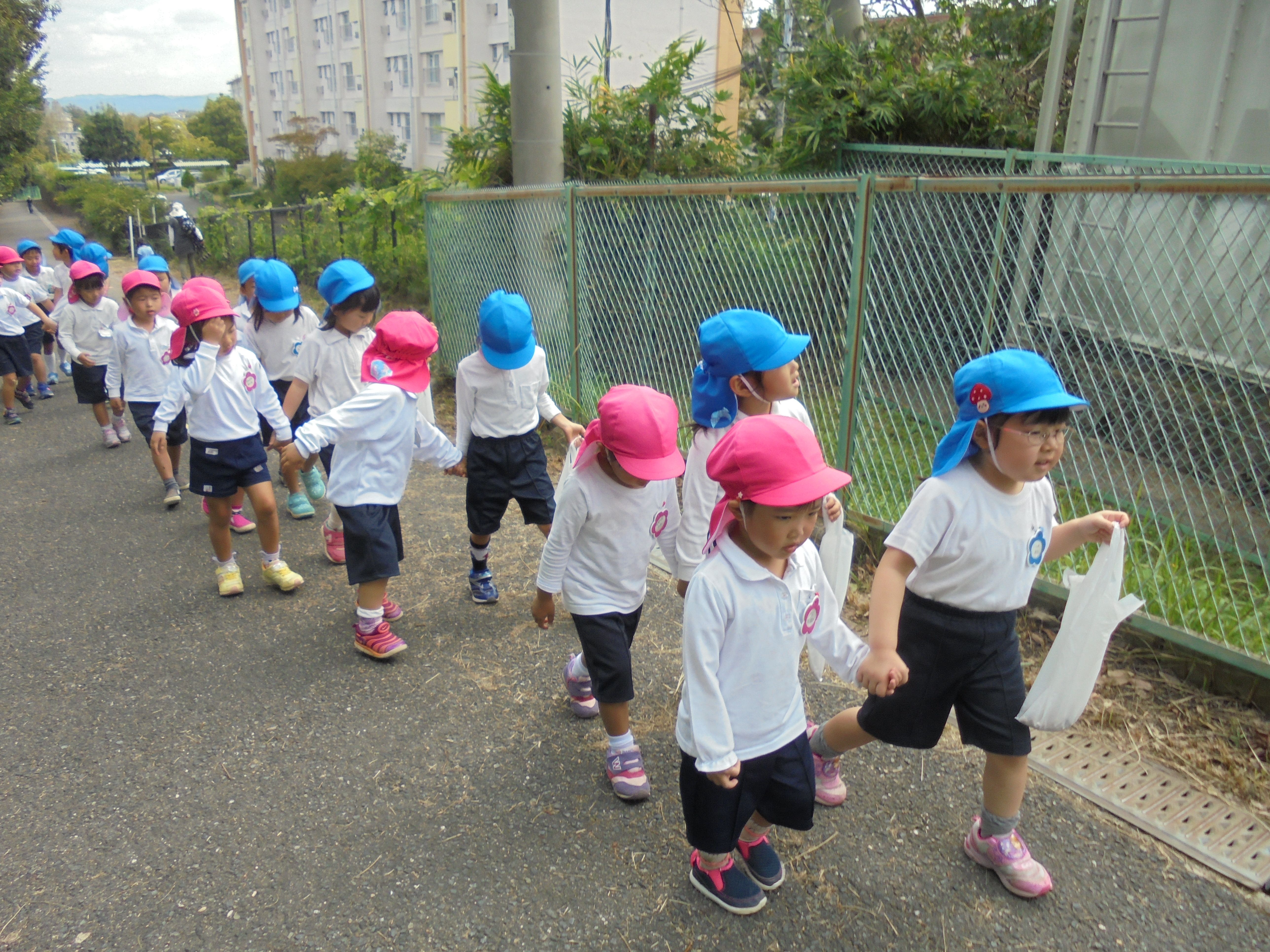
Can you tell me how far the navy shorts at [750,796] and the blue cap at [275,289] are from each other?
4.20 metres

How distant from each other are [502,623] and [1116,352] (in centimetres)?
293

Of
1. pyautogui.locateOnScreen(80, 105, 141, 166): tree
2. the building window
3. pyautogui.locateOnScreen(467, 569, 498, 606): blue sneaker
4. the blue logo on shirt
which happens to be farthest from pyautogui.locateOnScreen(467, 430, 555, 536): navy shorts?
pyautogui.locateOnScreen(80, 105, 141, 166): tree

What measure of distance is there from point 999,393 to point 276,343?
4726 mm

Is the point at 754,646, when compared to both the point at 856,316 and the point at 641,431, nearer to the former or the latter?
the point at 641,431

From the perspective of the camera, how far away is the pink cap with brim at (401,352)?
12.4 ft

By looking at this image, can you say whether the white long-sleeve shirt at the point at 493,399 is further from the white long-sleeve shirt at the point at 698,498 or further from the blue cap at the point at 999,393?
the blue cap at the point at 999,393

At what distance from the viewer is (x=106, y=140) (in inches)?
2768

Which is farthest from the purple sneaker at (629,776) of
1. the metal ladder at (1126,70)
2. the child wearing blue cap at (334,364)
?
the metal ladder at (1126,70)

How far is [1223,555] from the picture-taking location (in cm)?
360

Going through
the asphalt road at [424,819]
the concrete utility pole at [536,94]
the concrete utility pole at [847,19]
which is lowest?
the asphalt road at [424,819]

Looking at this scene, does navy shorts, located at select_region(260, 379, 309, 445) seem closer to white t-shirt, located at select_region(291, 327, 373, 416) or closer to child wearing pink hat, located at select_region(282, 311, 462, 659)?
white t-shirt, located at select_region(291, 327, 373, 416)

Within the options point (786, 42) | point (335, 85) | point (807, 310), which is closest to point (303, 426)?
point (807, 310)

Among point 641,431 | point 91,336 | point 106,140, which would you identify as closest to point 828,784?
point 641,431

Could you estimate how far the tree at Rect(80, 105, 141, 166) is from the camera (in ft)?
231
